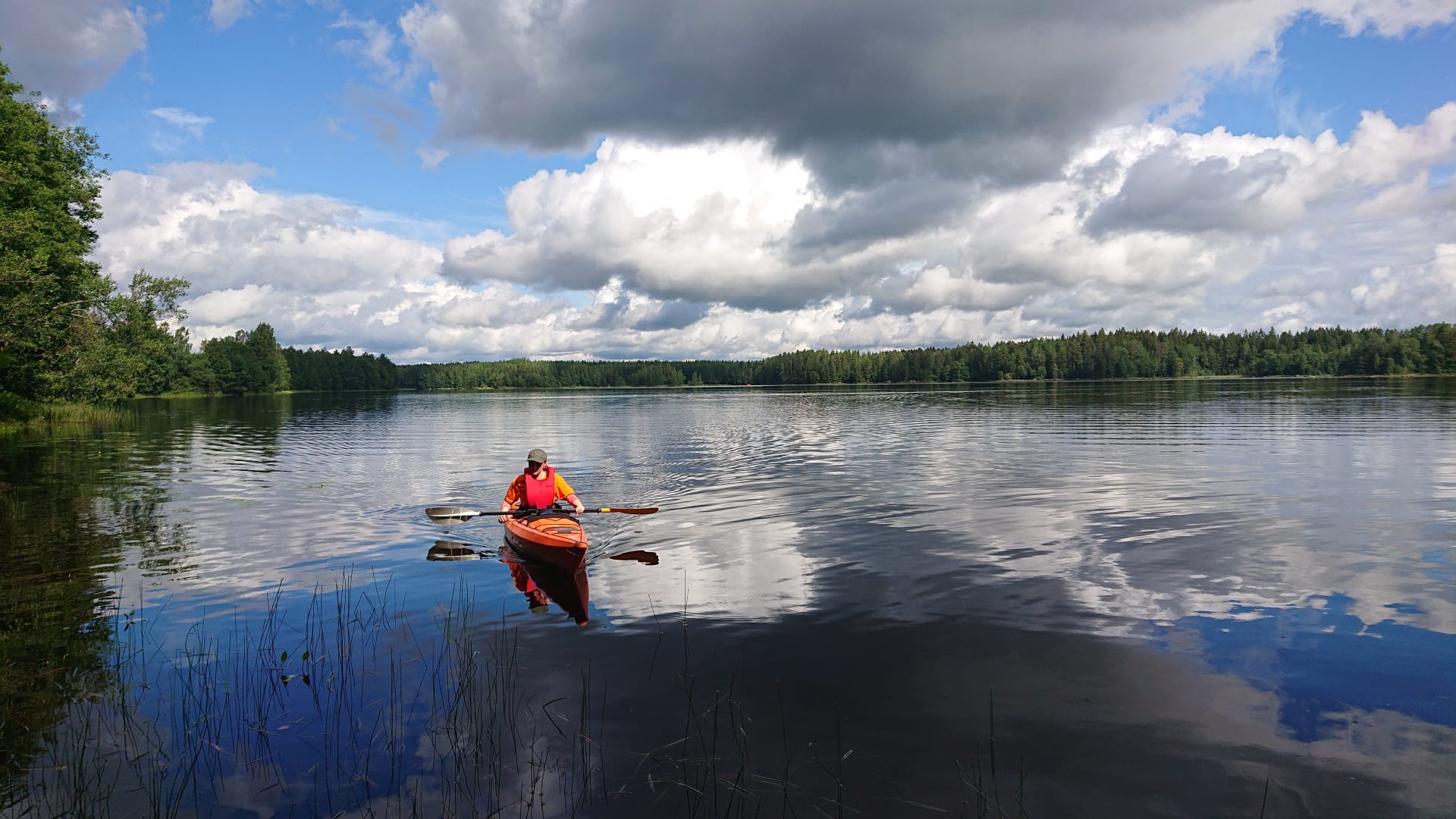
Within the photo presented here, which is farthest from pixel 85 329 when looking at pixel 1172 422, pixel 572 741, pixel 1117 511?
pixel 1172 422

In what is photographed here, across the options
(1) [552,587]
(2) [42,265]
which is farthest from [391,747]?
(2) [42,265]

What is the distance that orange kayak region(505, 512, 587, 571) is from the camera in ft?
55.0

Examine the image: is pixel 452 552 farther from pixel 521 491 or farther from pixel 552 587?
pixel 552 587

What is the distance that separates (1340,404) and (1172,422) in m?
29.5

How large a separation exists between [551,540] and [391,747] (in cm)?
832

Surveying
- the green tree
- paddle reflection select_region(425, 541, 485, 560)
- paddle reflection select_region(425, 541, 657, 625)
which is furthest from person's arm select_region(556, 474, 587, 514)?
the green tree

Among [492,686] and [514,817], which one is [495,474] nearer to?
[492,686]

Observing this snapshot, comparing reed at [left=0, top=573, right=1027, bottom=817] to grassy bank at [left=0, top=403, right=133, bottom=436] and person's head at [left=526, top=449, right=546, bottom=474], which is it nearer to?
person's head at [left=526, top=449, right=546, bottom=474]

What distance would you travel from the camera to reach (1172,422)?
55.5m

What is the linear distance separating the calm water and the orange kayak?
2.61 ft

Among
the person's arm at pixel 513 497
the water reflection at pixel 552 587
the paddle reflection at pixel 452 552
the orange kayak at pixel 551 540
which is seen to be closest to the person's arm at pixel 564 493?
the person's arm at pixel 513 497

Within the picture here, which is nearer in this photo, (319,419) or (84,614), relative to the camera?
(84,614)

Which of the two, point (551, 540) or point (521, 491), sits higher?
point (521, 491)

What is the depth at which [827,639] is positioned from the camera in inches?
481
